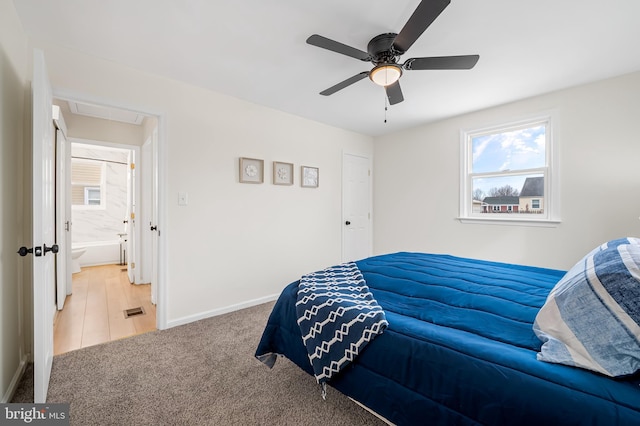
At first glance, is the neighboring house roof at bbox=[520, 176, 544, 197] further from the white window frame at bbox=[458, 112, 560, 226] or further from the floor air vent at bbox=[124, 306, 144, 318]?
the floor air vent at bbox=[124, 306, 144, 318]

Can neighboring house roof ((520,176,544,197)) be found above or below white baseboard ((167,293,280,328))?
above

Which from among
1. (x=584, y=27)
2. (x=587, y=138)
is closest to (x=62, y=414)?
(x=584, y=27)

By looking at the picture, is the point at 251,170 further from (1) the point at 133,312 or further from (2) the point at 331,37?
(1) the point at 133,312

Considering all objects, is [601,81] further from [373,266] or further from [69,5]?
[69,5]

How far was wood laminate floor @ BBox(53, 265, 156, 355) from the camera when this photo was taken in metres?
2.47

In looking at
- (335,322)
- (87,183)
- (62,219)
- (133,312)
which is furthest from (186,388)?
(87,183)

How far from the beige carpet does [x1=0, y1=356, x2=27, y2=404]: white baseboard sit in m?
0.04

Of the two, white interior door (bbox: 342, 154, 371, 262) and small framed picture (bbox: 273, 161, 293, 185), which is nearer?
small framed picture (bbox: 273, 161, 293, 185)

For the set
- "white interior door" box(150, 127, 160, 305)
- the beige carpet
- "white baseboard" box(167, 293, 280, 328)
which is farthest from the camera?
"white interior door" box(150, 127, 160, 305)

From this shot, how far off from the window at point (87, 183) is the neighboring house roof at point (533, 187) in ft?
23.7

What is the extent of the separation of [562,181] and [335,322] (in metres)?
3.01

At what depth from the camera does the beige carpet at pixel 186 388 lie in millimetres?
1537

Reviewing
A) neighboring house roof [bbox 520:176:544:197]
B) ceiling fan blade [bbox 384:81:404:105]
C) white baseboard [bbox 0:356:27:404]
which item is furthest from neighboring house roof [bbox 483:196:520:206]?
white baseboard [bbox 0:356:27:404]

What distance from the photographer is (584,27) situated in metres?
1.90
